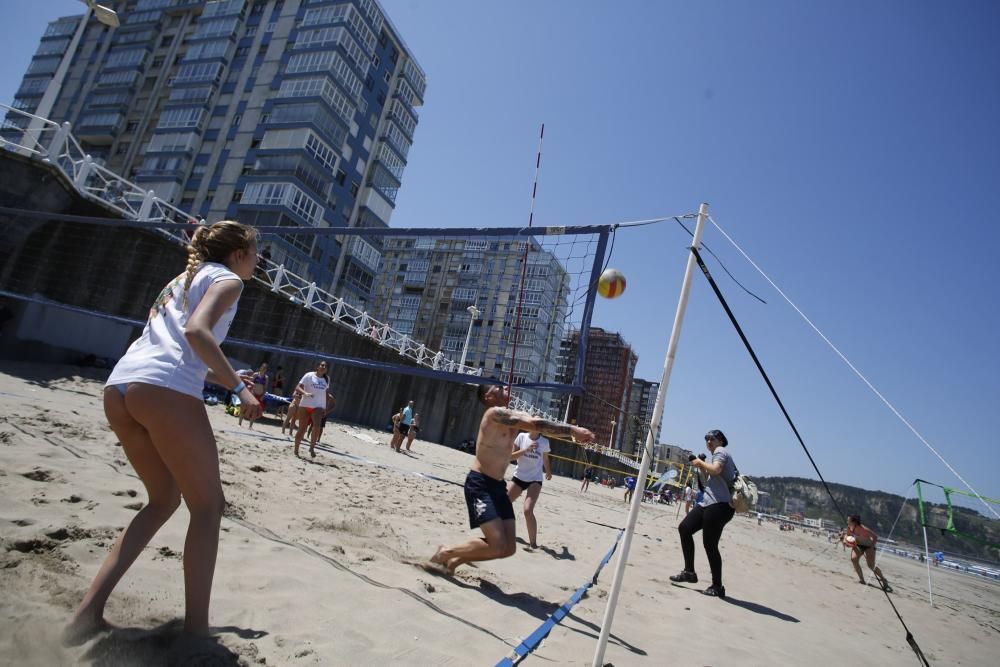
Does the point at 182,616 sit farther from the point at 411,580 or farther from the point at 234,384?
the point at 411,580

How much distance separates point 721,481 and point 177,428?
4764mm

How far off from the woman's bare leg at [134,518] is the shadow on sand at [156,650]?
0.32 feet

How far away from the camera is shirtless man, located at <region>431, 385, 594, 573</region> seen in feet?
11.6

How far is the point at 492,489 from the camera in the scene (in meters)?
3.75

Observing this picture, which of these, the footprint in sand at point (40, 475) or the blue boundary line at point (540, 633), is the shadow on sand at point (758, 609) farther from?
the footprint in sand at point (40, 475)

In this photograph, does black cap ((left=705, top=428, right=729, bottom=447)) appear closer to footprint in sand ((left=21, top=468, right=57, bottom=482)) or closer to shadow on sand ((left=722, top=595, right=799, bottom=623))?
shadow on sand ((left=722, top=595, right=799, bottom=623))

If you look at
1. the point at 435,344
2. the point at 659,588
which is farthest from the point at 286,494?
the point at 435,344

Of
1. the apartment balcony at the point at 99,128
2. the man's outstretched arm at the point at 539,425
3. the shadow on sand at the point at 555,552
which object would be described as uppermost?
the apartment balcony at the point at 99,128

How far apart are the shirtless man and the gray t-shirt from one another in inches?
94.5

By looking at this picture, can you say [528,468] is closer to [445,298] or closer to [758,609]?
[758,609]

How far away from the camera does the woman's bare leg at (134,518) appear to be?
5.95 ft

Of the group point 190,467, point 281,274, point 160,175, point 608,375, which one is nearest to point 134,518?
point 190,467

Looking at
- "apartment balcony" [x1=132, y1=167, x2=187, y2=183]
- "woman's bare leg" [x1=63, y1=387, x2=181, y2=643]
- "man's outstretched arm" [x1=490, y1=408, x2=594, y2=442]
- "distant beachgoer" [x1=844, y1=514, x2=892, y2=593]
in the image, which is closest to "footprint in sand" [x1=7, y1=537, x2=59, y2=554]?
"woman's bare leg" [x1=63, y1=387, x2=181, y2=643]

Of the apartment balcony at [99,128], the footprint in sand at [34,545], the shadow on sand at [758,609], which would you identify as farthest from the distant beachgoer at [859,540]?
the apartment balcony at [99,128]
